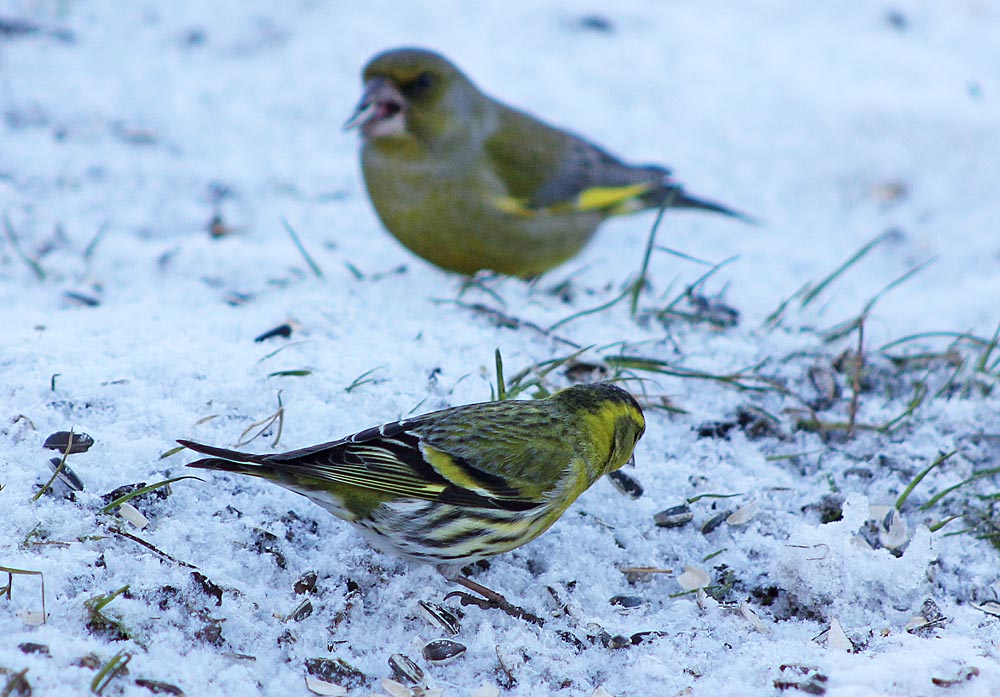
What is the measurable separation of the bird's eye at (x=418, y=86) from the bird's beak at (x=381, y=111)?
A: 33 mm

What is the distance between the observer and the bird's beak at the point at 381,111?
4.35 metres

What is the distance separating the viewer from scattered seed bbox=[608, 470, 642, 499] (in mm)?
3092

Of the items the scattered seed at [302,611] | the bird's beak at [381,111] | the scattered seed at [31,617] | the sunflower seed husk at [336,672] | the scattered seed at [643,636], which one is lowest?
the sunflower seed husk at [336,672]

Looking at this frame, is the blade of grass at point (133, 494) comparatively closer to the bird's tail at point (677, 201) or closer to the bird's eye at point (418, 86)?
the bird's eye at point (418, 86)

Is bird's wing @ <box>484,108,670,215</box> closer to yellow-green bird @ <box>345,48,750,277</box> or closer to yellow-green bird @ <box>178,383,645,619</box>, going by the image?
yellow-green bird @ <box>345,48,750,277</box>

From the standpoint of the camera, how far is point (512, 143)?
4723 millimetres

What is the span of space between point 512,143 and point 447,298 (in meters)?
0.95

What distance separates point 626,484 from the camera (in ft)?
10.2

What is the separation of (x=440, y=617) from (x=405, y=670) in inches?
8.5

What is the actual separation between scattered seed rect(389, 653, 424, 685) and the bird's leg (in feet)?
0.89

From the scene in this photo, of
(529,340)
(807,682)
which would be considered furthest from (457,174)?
(807,682)

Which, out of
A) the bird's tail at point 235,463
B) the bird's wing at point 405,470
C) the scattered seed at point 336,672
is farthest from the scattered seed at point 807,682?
the bird's tail at point 235,463

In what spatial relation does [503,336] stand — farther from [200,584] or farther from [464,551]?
[200,584]

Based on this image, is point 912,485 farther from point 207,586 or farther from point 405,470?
point 207,586
